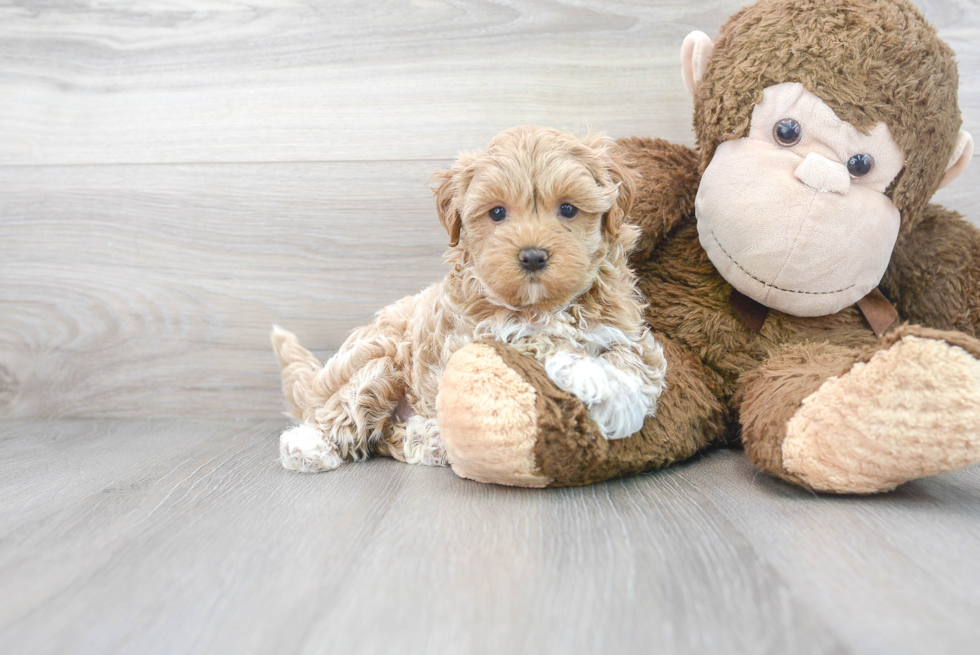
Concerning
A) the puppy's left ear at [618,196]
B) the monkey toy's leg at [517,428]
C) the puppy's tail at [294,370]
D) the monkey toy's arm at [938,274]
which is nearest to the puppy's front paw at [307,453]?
the puppy's tail at [294,370]

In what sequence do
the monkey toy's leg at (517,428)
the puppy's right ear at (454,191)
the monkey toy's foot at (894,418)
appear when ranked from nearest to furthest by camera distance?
the monkey toy's foot at (894,418)
the monkey toy's leg at (517,428)
the puppy's right ear at (454,191)

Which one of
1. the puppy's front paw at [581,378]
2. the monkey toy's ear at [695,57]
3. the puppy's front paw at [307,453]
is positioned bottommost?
the puppy's front paw at [307,453]

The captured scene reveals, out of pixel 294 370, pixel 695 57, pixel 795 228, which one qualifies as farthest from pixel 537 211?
pixel 294 370

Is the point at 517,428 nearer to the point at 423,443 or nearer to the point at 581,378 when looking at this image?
the point at 581,378

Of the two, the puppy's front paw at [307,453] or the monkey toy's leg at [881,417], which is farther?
the puppy's front paw at [307,453]

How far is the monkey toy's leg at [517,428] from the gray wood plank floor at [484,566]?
41mm

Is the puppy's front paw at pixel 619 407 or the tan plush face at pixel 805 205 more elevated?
the tan plush face at pixel 805 205

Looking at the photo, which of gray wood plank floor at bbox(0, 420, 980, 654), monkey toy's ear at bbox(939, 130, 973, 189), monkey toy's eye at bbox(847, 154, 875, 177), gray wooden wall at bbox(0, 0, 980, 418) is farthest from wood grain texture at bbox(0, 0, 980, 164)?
gray wood plank floor at bbox(0, 420, 980, 654)

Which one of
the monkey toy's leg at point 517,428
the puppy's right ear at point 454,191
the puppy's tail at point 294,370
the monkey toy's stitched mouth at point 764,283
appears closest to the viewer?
the monkey toy's leg at point 517,428

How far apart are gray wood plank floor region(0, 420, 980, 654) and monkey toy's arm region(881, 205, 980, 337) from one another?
1.36 feet

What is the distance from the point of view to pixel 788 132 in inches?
50.9

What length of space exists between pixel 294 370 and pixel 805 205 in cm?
112

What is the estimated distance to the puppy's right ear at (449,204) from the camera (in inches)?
48.2

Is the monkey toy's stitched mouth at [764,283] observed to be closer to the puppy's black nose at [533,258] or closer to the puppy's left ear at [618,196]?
the puppy's left ear at [618,196]
